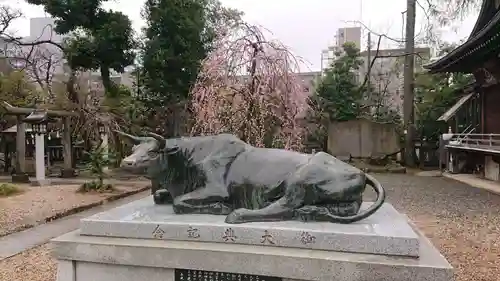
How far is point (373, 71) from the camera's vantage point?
25.6 meters

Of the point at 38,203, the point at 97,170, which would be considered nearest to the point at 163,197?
the point at 38,203

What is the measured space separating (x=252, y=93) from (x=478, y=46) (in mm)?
7354

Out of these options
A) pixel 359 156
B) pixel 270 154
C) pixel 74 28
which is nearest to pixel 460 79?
pixel 359 156

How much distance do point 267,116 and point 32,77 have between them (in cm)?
1601

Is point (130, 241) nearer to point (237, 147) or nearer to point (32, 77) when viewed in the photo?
point (237, 147)

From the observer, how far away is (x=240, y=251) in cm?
295

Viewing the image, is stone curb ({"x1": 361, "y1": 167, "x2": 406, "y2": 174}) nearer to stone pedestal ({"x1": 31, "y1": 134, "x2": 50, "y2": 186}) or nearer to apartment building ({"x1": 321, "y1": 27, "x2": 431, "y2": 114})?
apartment building ({"x1": 321, "y1": 27, "x2": 431, "y2": 114})

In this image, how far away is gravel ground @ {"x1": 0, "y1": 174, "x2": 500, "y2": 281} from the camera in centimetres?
462

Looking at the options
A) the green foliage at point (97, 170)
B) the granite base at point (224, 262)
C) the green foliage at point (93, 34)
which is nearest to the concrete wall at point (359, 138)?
the green foliage at point (93, 34)

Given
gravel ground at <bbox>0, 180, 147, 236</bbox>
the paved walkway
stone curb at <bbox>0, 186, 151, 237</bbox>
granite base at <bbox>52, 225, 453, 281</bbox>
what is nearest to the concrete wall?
gravel ground at <bbox>0, 180, 147, 236</bbox>

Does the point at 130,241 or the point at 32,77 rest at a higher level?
the point at 32,77

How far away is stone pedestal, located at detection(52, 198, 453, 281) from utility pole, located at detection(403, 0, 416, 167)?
15.5 m

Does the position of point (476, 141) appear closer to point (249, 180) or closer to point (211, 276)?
point (249, 180)

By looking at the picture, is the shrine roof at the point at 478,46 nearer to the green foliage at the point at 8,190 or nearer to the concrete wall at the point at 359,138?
the concrete wall at the point at 359,138
